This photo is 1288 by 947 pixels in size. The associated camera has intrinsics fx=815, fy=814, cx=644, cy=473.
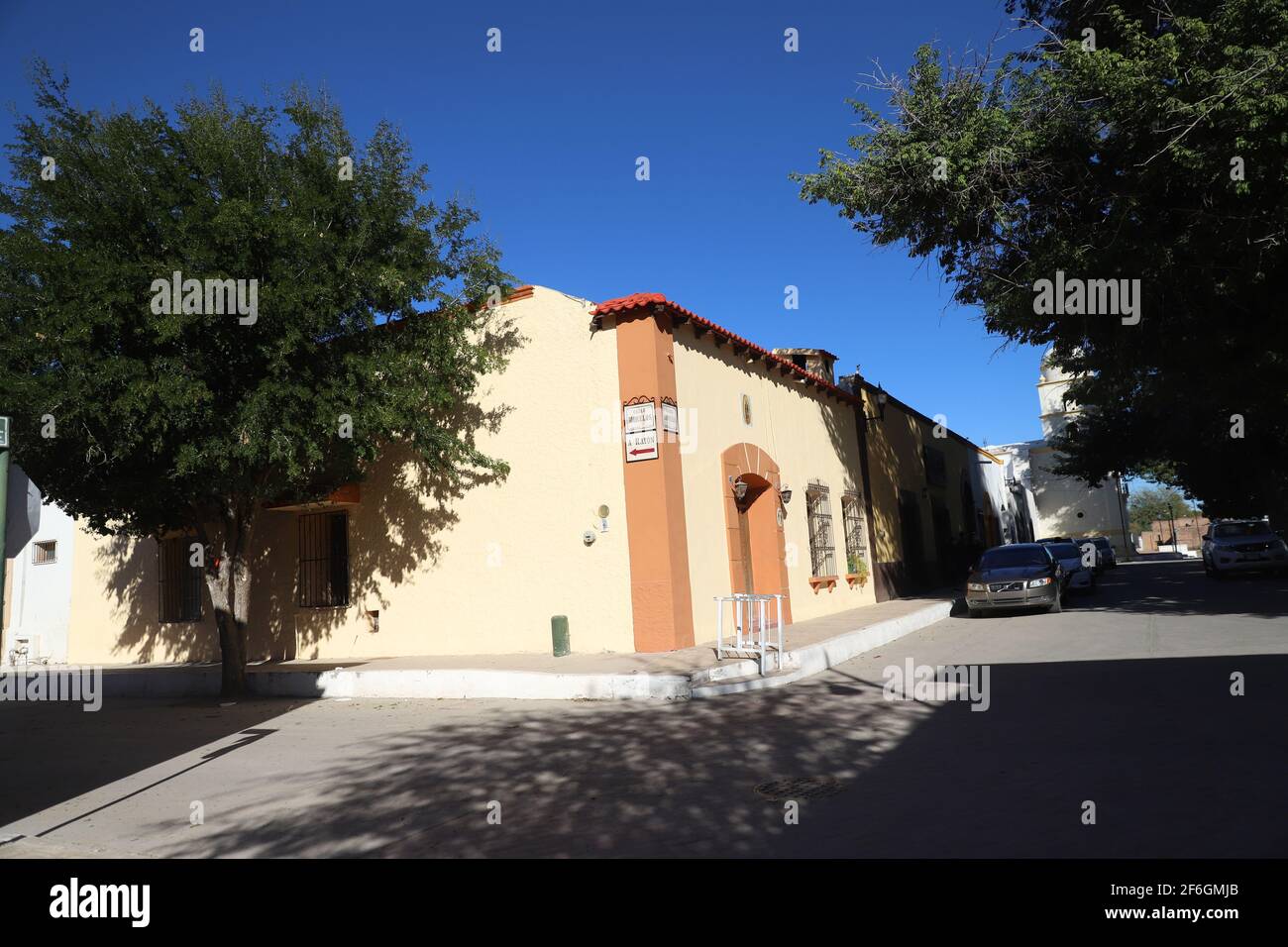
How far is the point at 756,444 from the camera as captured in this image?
49.6 feet

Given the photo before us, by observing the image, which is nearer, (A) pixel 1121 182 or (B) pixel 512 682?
(B) pixel 512 682

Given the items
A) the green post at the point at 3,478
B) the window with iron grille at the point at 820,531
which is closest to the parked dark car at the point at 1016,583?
the window with iron grille at the point at 820,531

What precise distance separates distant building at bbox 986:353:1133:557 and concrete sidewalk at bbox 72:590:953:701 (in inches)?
1717

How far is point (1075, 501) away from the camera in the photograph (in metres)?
52.5

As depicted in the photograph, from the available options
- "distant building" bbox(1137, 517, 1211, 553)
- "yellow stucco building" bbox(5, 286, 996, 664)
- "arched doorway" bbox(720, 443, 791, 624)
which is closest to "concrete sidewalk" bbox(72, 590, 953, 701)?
"yellow stucco building" bbox(5, 286, 996, 664)

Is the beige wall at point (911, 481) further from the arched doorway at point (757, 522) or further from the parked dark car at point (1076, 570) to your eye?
the arched doorway at point (757, 522)

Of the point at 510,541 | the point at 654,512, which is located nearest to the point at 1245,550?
the point at 654,512

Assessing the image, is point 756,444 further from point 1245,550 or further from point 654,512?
point 1245,550

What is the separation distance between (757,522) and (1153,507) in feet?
306

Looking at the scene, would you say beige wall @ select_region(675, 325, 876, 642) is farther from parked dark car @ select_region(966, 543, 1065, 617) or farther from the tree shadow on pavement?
the tree shadow on pavement

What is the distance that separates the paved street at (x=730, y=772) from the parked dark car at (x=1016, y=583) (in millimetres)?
5259

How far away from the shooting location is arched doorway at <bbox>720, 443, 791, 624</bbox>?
1402 cm
